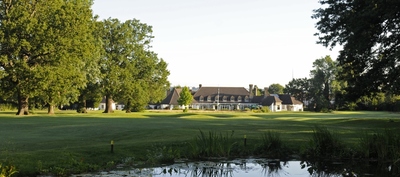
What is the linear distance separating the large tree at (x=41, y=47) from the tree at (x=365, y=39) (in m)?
32.2

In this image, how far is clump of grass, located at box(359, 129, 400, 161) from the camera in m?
15.8

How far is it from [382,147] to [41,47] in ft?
134

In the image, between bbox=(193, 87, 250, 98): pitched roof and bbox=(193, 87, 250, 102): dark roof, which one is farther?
bbox=(193, 87, 250, 98): pitched roof

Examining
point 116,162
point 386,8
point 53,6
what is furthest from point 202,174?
point 53,6

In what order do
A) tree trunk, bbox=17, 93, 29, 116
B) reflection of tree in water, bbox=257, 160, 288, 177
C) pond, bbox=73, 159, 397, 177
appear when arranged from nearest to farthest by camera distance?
1. pond, bbox=73, 159, 397, 177
2. reflection of tree in water, bbox=257, 160, 288, 177
3. tree trunk, bbox=17, 93, 29, 116

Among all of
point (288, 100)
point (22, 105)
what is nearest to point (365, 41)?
point (22, 105)

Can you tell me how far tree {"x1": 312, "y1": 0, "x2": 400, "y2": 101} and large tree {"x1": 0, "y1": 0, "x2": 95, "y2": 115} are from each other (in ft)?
106

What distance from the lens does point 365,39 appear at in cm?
2277

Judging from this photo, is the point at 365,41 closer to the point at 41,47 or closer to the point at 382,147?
the point at 382,147

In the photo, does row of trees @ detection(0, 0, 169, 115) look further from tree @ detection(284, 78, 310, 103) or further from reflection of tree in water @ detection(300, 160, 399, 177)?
tree @ detection(284, 78, 310, 103)

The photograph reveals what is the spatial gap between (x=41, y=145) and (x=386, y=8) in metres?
18.1

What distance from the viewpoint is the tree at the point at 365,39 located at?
72.4 feet

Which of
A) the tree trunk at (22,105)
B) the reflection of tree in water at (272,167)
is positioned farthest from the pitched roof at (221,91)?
the reflection of tree in water at (272,167)

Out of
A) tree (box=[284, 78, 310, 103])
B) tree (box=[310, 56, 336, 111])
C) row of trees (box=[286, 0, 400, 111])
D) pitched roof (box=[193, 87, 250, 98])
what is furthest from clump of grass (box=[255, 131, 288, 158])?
pitched roof (box=[193, 87, 250, 98])
